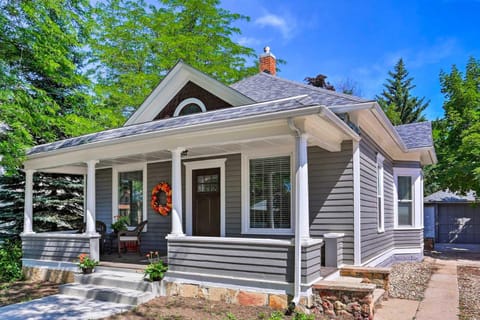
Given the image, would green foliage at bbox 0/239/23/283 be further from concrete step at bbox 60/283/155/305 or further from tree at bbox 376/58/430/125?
tree at bbox 376/58/430/125

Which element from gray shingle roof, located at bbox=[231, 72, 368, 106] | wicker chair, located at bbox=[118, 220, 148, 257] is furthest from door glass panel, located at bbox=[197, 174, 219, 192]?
gray shingle roof, located at bbox=[231, 72, 368, 106]

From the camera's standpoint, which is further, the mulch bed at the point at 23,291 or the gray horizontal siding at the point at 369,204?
the gray horizontal siding at the point at 369,204

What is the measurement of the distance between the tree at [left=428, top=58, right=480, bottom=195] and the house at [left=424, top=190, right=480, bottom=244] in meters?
4.89

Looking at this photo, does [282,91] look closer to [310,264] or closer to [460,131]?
[310,264]

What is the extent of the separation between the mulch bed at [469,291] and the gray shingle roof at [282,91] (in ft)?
12.4

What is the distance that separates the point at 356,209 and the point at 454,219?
15456 mm

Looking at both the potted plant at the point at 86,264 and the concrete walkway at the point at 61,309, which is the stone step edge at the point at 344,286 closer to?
the concrete walkway at the point at 61,309

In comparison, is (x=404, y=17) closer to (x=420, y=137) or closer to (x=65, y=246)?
(x=420, y=137)

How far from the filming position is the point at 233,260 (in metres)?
6.02

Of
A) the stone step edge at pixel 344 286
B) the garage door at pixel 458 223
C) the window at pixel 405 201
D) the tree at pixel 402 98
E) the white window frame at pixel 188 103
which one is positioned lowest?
the garage door at pixel 458 223

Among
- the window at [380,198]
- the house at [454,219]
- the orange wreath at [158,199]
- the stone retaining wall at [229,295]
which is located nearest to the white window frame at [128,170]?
the orange wreath at [158,199]

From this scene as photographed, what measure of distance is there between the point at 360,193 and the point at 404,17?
366 inches

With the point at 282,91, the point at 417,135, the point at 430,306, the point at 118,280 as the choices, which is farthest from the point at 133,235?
the point at 417,135

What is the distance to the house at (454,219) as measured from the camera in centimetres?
1913
